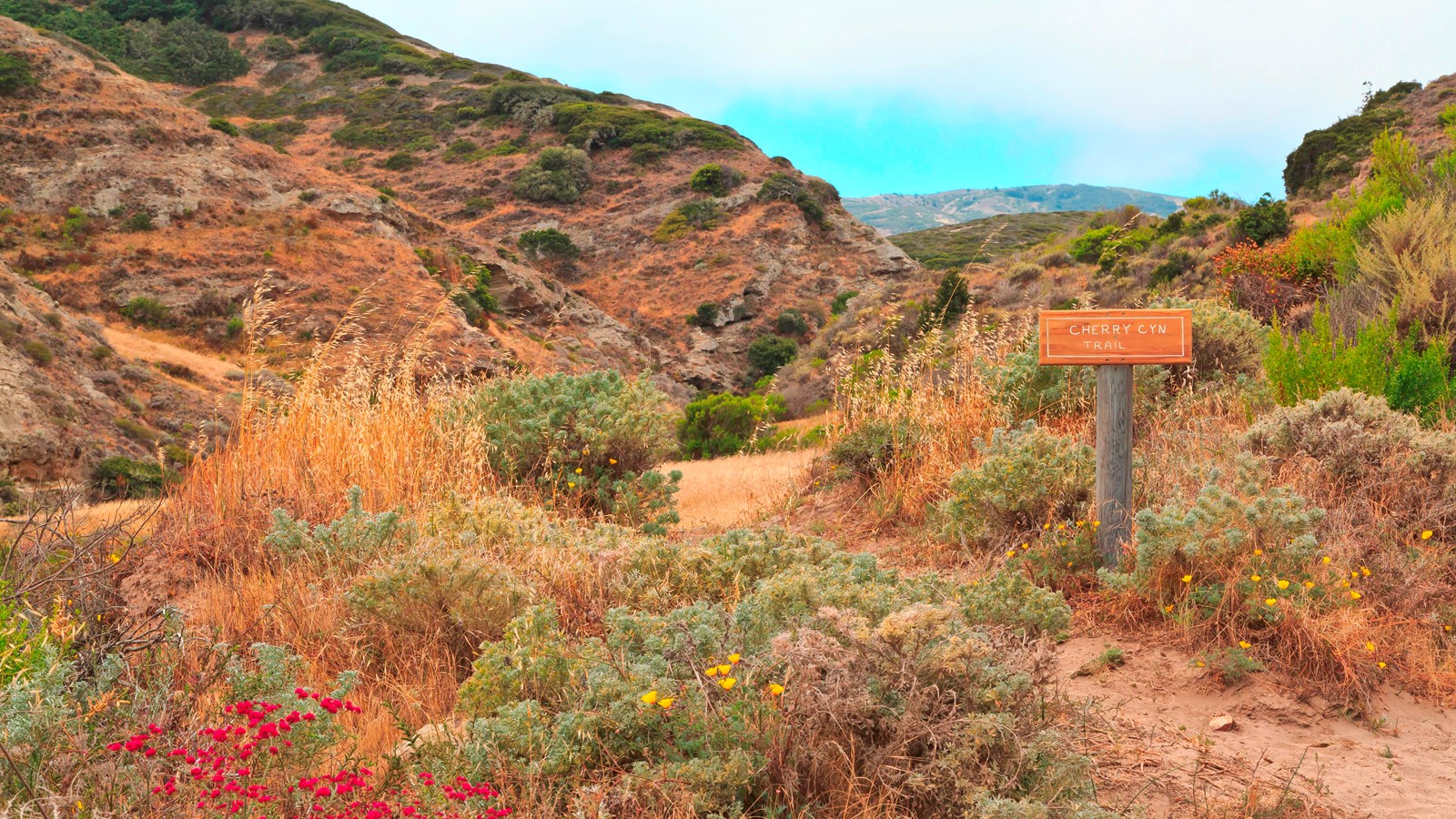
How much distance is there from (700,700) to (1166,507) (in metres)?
2.73

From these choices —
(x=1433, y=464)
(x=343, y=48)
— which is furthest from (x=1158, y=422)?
(x=343, y=48)

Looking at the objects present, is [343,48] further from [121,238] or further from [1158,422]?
[1158,422]

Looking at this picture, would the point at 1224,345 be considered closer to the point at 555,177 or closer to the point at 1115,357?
the point at 1115,357

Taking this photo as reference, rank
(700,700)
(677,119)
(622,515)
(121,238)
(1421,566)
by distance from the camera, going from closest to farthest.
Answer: (700,700) < (1421,566) < (622,515) < (121,238) < (677,119)

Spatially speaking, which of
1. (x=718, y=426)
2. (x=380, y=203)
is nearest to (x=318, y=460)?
(x=718, y=426)

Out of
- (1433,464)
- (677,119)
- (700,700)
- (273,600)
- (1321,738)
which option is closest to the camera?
(700,700)

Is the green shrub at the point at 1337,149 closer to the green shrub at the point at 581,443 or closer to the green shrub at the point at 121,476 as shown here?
the green shrub at the point at 581,443

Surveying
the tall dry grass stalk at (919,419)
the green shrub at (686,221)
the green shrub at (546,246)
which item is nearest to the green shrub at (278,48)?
the green shrub at (546,246)

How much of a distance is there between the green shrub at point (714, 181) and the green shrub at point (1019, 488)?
1611 inches

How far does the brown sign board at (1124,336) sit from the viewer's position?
4527 mm

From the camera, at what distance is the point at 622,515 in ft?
22.8

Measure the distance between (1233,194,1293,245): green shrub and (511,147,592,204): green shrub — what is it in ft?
111

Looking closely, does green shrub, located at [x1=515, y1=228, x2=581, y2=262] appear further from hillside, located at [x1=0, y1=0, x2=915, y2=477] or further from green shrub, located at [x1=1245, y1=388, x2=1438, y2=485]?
green shrub, located at [x1=1245, y1=388, x2=1438, y2=485]

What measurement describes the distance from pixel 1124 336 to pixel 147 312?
28.0 metres
